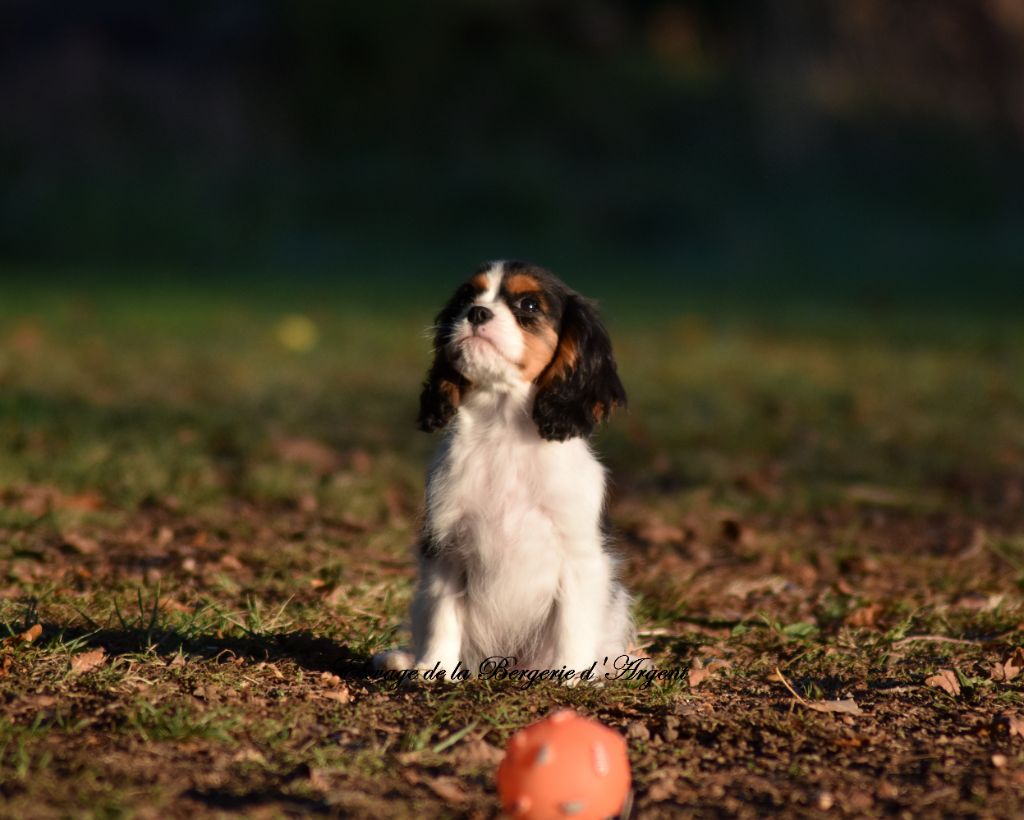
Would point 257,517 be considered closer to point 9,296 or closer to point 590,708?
point 590,708

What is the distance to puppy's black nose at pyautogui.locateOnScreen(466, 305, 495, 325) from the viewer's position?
4.02m

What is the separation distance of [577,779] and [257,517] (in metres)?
3.67

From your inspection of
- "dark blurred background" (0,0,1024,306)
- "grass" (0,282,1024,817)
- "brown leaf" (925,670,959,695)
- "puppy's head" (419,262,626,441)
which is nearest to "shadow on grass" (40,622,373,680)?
"grass" (0,282,1024,817)

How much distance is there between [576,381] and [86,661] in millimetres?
1651

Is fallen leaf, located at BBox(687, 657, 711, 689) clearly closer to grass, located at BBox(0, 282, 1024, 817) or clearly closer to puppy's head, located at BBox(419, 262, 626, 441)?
grass, located at BBox(0, 282, 1024, 817)

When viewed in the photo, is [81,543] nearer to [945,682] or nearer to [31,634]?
[31,634]

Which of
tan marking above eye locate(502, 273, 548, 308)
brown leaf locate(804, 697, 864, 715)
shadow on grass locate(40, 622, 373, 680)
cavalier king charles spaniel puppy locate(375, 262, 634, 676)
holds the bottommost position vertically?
shadow on grass locate(40, 622, 373, 680)

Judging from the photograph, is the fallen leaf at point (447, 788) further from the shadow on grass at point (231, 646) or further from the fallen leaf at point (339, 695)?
the shadow on grass at point (231, 646)

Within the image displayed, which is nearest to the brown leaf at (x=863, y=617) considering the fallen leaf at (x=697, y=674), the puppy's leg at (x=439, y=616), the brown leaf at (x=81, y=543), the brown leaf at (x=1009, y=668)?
the brown leaf at (x=1009, y=668)

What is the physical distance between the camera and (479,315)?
4.03 m

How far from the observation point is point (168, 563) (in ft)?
17.8

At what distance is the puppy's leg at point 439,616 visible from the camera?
406cm

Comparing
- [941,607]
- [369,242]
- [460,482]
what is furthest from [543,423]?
[369,242]

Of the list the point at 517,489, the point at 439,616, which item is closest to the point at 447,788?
the point at 439,616
